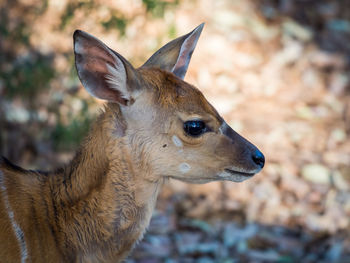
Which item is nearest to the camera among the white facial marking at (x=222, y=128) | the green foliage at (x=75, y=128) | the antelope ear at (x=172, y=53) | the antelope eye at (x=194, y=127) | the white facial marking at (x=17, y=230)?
the white facial marking at (x=17, y=230)

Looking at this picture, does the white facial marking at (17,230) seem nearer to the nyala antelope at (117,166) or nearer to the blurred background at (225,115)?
the nyala antelope at (117,166)

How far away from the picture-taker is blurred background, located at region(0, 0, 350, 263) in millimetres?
5484

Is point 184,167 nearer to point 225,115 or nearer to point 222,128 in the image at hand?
point 222,128

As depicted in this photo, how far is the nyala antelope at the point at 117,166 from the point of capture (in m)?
3.18

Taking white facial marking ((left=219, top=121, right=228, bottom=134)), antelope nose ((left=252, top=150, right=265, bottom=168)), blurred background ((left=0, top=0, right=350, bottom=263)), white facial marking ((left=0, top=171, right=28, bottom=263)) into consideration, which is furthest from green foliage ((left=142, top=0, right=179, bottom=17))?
white facial marking ((left=0, top=171, right=28, bottom=263))

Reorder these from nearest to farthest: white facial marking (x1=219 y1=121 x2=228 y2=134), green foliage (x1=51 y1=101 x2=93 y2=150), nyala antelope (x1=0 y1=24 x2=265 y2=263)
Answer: nyala antelope (x1=0 y1=24 x2=265 y2=263) → white facial marking (x1=219 y1=121 x2=228 y2=134) → green foliage (x1=51 y1=101 x2=93 y2=150)

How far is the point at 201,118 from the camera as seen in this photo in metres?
3.33

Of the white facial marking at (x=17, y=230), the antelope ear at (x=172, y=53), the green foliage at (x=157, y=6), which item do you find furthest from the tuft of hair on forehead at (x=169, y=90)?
the green foliage at (x=157, y=6)

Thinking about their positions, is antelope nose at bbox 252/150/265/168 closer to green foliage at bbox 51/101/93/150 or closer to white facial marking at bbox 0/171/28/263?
white facial marking at bbox 0/171/28/263

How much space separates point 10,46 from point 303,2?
4.93 m

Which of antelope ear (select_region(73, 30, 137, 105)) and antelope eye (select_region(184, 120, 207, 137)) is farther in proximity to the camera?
antelope eye (select_region(184, 120, 207, 137))

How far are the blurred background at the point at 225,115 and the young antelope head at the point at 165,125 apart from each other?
6.53 ft

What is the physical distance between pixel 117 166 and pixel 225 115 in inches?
153

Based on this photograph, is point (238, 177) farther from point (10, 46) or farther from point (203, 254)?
point (10, 46)
